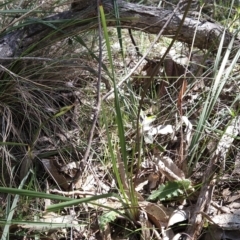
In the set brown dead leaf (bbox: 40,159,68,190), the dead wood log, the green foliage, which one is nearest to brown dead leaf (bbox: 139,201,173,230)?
the green foliage

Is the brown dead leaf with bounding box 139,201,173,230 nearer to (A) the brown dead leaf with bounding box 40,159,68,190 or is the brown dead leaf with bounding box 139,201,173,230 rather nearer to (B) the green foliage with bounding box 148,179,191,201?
(B) the green foliage with bounding box 148,179,191,201

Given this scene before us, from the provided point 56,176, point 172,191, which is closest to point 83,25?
point 56,176

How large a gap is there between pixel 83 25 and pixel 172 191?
860 millimetres

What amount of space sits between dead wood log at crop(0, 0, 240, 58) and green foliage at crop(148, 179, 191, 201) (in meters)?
0.73

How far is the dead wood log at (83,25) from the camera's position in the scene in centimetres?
204

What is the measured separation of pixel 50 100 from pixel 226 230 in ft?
2.95

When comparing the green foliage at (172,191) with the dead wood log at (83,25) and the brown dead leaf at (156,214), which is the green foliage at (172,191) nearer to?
the brown dead leaf at (156,214)

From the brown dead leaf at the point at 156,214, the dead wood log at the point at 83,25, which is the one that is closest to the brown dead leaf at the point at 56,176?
the brown dead leaf at the point at 156,214

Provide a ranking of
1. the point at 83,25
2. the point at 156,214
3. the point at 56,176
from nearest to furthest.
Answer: the point at 156,214 < the point at 56,176 < the point at 83,25

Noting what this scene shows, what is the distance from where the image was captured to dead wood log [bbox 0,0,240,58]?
6.70 ft

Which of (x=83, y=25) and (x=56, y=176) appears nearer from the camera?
(x=56, y=176)

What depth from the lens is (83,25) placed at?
2.09m

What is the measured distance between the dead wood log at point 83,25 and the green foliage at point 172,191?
0.73 meters

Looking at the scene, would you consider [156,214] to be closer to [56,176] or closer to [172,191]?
[172,191]
